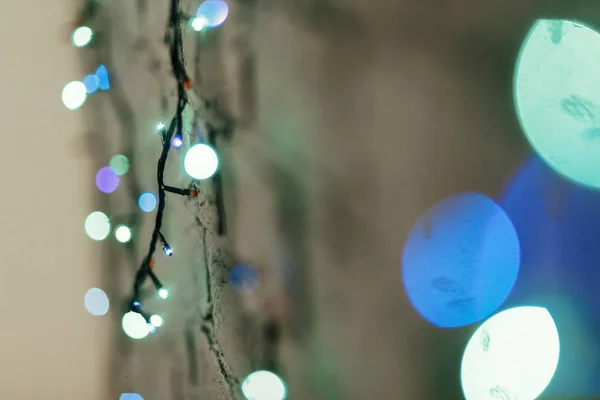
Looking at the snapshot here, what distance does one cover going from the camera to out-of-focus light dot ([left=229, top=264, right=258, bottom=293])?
83cm

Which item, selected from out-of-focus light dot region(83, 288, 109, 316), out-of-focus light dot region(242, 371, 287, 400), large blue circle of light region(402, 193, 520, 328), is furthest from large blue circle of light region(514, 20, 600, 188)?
out-of-focus light dot region(83, 288, 109, 316)

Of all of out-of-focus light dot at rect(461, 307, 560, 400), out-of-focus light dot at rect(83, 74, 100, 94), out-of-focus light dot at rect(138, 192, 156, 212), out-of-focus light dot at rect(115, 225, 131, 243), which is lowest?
out-of-focus light dot at rect(461, 307, 560, 400)

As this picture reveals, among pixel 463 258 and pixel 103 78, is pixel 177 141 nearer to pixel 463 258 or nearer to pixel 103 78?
pixel 103 78

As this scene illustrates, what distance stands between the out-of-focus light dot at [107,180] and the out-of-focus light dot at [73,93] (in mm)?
137

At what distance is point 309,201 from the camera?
816mm

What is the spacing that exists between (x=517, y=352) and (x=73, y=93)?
94 centimetres

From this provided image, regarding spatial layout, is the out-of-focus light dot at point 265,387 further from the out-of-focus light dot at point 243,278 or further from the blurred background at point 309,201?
the out-of-focus light dot at point 243,278

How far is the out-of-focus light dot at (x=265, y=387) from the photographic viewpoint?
84 cm

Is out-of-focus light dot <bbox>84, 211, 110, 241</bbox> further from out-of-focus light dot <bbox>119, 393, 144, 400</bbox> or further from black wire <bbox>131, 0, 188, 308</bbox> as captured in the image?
out-of-focus light dot <bbox>119, 393, 144, 400</bbox>

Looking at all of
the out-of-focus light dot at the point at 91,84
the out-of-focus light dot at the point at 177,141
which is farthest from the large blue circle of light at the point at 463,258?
the out-of-focus light dot at the point at 91,84

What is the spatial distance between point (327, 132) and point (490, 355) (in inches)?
19.1

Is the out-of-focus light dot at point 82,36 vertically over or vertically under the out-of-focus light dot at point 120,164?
over

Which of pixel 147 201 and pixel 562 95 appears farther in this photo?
pixel 147 201

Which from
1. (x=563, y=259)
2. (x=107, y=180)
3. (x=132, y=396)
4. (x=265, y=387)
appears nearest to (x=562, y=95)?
(x=563, y=259)
